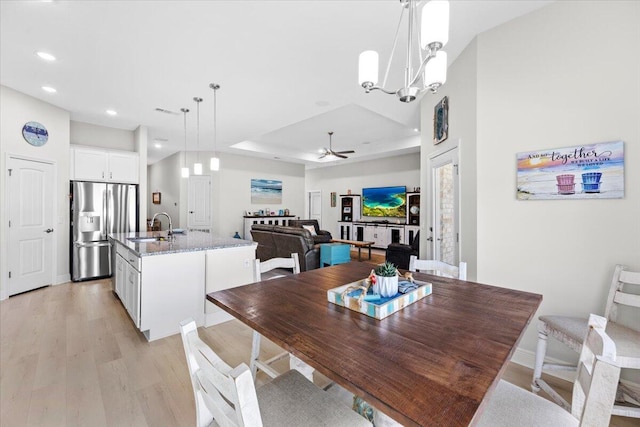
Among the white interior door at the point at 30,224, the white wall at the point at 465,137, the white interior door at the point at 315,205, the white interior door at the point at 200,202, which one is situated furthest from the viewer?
the white interior door at the point at 315,205

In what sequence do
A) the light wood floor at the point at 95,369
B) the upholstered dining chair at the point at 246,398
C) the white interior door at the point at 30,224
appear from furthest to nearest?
the white interior door at the point at 30,224 < the light wood floor at the point at 95,369 < the upholstered dining chair at the point at 246,398

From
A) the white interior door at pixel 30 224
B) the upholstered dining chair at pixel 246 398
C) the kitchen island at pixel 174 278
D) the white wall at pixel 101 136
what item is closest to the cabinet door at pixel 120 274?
the kitchen island at pixel 174 278

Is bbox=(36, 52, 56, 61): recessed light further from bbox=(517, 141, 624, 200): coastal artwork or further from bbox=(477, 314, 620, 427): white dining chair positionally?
bbox=(517, 141, 624, 200): coastal artwork

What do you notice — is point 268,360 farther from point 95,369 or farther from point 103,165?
point 103,165

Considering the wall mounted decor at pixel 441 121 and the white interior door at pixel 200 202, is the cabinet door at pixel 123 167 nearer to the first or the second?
the white interior door at pixel 200 202

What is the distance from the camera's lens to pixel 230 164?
26.3 ft

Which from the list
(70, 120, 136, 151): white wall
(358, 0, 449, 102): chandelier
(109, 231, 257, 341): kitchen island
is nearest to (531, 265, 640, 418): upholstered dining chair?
(358, 0, 449, 102): chandelier

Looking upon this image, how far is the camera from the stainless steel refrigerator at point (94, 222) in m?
4.72

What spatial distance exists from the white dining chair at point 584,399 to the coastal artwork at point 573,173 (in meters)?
1.55

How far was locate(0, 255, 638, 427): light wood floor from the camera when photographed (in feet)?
5.81

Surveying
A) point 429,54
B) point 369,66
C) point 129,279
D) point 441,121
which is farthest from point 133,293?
point 441,121

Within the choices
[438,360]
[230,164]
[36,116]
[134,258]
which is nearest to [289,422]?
[438,360]

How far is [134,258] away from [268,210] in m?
6.10

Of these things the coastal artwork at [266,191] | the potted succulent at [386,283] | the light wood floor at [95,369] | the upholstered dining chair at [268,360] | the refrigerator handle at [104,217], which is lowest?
the light wood floor at [95,369]
